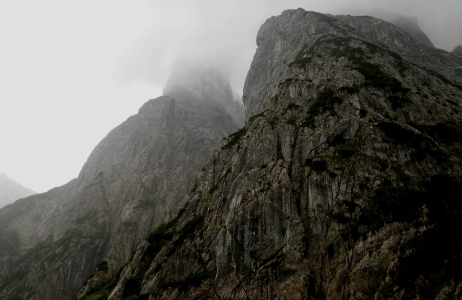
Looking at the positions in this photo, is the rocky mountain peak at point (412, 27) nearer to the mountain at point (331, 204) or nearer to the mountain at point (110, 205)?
the mountain at point (331, 204)

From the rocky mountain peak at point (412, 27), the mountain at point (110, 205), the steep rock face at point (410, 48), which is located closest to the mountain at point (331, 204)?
the steep rock face at point (410, 48)

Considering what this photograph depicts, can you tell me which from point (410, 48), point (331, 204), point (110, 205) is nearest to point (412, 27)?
point (410, 48)

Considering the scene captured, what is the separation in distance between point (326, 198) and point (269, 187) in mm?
8684

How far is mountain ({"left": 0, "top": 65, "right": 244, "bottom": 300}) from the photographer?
102 meters

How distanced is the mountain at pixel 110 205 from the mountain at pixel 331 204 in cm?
4522

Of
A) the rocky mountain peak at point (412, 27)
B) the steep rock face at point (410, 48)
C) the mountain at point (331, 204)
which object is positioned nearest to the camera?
the mountain at point (331, 204)

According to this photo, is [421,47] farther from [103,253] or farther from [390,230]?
[103,253]

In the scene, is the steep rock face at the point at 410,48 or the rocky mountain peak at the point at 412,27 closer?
the steep rock face at the point at 410,48

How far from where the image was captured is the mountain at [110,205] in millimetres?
102312

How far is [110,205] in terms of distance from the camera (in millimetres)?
132375

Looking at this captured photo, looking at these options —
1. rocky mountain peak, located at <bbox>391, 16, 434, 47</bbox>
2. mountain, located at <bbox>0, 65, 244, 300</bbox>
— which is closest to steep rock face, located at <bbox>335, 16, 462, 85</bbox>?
rocky mountain peak, located at <bbox>391, 16, 434, 47</bbox>

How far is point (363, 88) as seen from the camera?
182 feet

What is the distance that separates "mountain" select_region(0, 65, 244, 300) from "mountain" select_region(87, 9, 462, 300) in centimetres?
4522

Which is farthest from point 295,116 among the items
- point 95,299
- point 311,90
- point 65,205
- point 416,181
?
point 65,205
